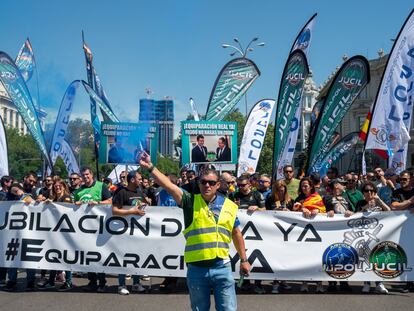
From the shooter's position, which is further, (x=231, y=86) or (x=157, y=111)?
(x=231, y=86)

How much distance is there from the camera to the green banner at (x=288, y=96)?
42.9 feet

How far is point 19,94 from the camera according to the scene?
1459cm

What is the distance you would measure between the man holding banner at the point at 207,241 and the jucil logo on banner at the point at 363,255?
148 inches

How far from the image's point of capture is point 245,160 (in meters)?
17.0

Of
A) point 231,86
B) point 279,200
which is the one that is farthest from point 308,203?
point 231,86

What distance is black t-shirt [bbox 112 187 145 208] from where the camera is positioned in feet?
26.2

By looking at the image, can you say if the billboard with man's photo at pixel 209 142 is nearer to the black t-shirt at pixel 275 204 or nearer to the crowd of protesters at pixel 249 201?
the crowd of protesters at pixel 249 201

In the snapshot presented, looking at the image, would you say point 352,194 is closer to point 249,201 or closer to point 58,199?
point 249,201

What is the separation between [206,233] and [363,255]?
4.31 m

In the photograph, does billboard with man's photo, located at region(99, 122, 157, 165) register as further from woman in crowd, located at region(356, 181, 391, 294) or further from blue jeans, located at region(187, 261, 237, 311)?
blue jeans, located at region(187, 261, 237, 311)

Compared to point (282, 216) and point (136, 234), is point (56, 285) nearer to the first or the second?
point (136, 234)

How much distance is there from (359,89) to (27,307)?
936 cm

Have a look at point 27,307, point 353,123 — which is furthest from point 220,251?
point 353,123

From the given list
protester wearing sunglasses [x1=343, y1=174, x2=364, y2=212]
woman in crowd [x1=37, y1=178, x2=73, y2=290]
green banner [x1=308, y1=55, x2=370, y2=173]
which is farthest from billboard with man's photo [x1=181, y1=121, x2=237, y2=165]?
woman in crowd [x1=37, y1=178, x2=73, y2=290]
